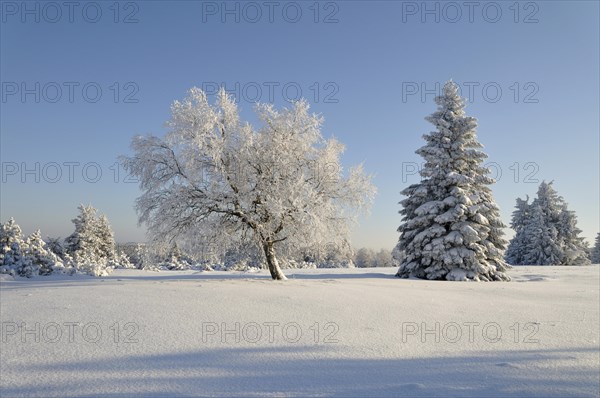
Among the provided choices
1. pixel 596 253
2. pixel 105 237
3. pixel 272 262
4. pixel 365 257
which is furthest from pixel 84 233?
pixel 365 257

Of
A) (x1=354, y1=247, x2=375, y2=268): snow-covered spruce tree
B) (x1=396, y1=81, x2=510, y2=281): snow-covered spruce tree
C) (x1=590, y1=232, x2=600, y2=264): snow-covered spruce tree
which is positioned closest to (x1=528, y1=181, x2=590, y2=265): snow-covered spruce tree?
(x1=590, y1=232, x2=600, y2=264): snow-covered spruce tree

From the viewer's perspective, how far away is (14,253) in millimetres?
16609

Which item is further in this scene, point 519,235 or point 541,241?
point 519,235

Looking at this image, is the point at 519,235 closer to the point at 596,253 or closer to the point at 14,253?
the point at 596,253

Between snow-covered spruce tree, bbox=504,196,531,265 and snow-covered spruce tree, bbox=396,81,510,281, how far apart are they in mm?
26414

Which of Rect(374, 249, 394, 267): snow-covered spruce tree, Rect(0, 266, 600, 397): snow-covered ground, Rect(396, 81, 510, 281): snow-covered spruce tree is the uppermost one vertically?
Result: Rect(396, 81, 510, 281): snow-covered spruce tree

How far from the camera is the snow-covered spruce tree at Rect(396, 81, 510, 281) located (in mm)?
20266

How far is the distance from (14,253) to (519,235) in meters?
49.2

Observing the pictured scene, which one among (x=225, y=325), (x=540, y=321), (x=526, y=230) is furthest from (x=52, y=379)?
(x=526, y=230)

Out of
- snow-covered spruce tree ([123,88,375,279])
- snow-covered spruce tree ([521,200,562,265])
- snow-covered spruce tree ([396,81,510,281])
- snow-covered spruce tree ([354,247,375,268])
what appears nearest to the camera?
snow-covered spruce tree ([123,88,375,279])

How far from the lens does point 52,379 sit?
4.09m

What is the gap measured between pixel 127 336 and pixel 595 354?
22.6ft

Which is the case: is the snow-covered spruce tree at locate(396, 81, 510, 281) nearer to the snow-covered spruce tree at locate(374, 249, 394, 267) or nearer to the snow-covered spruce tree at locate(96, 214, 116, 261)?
the snow-covered spruce tree at locate(96, 214, 116, 261)

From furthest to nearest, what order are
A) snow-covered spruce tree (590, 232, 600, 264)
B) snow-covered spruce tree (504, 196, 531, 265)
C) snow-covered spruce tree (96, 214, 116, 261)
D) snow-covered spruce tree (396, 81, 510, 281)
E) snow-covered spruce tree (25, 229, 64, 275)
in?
1. snow-covered spruce tree (590, 232, 600, 264)
2. snow-covered spruce tree (96, 214, 116, 261)
3. snow-covered spruce tree (504, 196, 531, 265)
4. snow-covered spruce tree (396, 81, 510, 281)
5. snow-covered spruce tree (25, 229, 64, 275)
